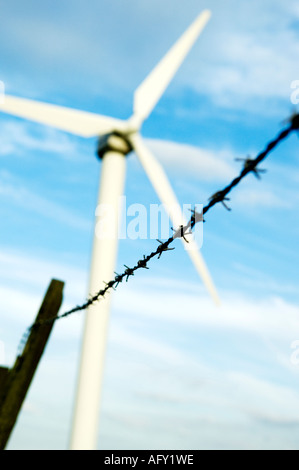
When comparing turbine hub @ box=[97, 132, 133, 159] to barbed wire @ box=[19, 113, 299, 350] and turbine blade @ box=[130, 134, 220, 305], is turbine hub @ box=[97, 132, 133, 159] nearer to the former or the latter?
turbine blade @ box=[130, 134, 220, 305]

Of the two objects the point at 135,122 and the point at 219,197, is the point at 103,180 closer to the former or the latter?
the point at 135,122

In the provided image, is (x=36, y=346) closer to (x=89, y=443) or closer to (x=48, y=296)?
(x=48, y=296)

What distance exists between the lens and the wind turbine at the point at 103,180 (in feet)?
83.7

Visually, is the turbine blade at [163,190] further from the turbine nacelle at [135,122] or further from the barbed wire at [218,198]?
the barbed wire at [218,198]

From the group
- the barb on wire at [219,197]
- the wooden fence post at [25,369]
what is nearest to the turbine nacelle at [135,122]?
the wooden fence post at [25,369]

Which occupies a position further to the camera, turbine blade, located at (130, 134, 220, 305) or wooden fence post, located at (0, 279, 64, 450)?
turbine blade, located at (130, 134, 220, 305)

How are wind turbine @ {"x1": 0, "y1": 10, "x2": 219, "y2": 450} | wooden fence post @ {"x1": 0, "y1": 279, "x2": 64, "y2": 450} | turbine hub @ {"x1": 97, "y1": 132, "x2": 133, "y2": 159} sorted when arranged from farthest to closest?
1. turbine hub @ {"x1": 97, "y1": 132, "x2": 133, "y2": 159}
2. wind turbine @ {"x1": 0, "y1": 10, "x2": 219, "y2": 450}
3. wooden fence post @ {"x1": 0, "y1": 279, "x2": 64, "y2": 450}

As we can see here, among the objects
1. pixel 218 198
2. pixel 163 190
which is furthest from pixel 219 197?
pixel 163 190

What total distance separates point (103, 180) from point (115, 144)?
84.2 inches

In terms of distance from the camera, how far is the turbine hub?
29.2 meters

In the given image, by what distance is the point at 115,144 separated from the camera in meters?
29.3

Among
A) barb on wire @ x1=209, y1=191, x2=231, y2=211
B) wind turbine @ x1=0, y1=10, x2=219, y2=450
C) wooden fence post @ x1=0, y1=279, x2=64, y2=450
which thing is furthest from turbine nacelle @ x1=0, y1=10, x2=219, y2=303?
barb on wire @ x1=209, y1=191, x2=231, y2=211
